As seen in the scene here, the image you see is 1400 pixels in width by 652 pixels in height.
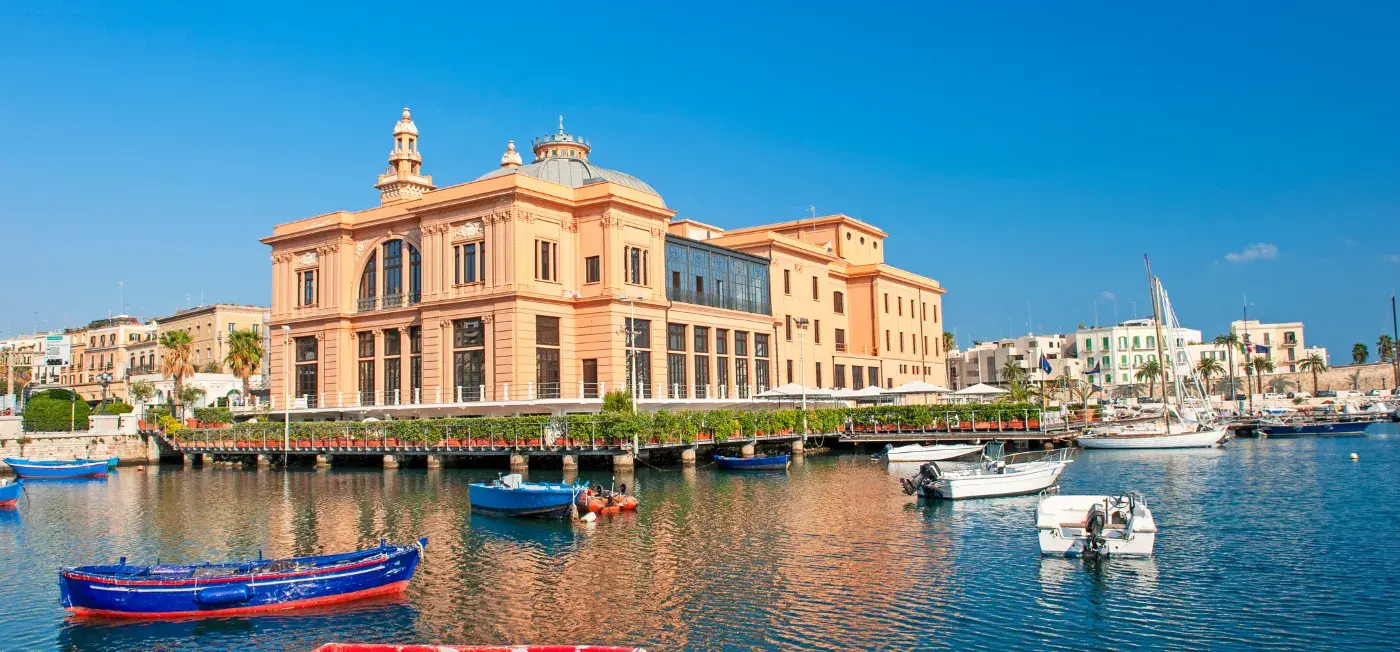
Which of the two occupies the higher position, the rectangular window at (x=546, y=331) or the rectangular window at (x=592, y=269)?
the rectangular window at (x=592, y=269)

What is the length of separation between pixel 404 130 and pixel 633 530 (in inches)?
2095

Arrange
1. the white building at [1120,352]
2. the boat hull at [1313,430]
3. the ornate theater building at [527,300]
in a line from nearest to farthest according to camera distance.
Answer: the ornate theater building at [527,300] → the boat hull at [1313,430] → the white building at [1120,352]

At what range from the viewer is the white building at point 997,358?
151 metres

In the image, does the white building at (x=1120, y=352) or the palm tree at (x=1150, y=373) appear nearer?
the palm tree at (x=1150, y=373)

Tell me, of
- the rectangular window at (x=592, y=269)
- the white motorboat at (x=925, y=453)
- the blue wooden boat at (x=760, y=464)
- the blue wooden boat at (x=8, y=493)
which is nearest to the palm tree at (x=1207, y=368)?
the white motorboat at (x=925, y=453)

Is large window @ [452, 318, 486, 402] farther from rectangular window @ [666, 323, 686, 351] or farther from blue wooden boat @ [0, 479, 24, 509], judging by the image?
blue wooden boat @ [0, 479, 24, 509]

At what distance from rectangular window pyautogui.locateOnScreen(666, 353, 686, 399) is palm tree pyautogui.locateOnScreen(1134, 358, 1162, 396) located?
87.2 m

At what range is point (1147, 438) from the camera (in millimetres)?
65750

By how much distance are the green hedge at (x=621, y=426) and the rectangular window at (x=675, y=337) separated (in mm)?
7689

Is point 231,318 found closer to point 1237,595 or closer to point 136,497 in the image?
point 136,497

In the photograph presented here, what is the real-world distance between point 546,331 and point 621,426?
1183 cm

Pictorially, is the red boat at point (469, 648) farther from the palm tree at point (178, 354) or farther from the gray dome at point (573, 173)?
the palm tree at point (178, 354)

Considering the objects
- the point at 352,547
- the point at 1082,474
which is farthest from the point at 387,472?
the point at 1082,474

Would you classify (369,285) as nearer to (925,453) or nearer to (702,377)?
(702,377)
